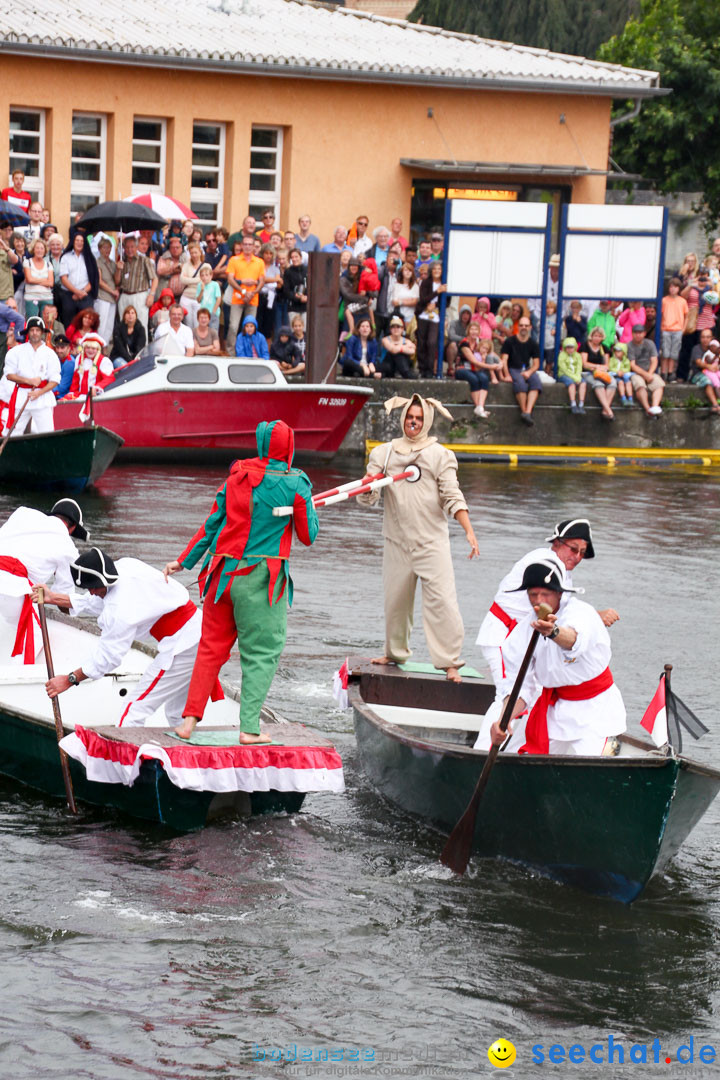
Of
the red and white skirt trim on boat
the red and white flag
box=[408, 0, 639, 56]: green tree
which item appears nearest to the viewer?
the red and white flag

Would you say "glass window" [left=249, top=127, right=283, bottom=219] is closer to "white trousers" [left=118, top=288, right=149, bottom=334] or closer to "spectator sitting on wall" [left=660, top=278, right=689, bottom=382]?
"white trousers" [left=118, top=288, right=149, bottom=334]

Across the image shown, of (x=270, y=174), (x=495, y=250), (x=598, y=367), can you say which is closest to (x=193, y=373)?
(x=495, y=250)

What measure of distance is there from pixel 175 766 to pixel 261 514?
4.64ft

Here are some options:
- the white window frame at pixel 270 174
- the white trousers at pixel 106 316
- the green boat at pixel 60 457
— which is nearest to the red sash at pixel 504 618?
the green boat at pixel 60 457

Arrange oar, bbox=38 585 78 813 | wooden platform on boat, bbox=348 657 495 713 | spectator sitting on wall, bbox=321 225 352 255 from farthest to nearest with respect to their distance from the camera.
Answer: spectator sitting on wall, bbox=321 225 352 255, wooden platform on boat, bbox=348 657 495 713, oar, bbox=38 585 78 813

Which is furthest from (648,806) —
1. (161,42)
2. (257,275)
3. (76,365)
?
(161,42)

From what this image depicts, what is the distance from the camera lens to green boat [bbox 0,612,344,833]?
29.6ft

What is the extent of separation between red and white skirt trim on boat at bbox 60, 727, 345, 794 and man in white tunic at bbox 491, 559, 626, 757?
1.09m

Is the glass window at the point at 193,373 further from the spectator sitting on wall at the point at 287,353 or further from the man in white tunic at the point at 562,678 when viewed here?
the man in white tunic at the point at 562,678

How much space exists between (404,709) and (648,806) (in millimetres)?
3013

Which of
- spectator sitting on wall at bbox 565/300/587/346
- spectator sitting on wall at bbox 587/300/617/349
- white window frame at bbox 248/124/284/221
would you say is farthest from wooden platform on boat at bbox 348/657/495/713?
white window frame at bbox 248/124/284/221

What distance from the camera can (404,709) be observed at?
11.0 m

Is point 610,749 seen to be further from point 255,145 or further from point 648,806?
point 255,145

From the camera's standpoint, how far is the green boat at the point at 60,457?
20.1 m
